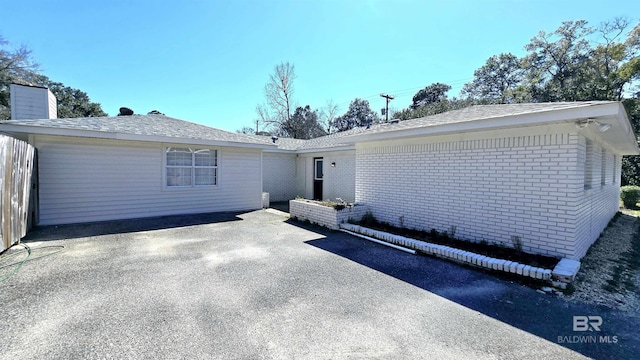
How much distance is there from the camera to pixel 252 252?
17.0 ft

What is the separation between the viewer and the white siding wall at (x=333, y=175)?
1190 cm

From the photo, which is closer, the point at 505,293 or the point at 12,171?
the point at 505,293

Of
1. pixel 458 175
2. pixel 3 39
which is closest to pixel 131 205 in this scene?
pixel 458 175

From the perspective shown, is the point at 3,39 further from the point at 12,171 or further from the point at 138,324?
the point at 138,324

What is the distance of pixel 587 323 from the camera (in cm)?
287

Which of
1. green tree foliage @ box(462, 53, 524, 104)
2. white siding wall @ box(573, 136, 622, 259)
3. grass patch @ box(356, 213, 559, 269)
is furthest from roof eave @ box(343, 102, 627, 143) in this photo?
green tree foliage @ box(462, 53, 524, 104)

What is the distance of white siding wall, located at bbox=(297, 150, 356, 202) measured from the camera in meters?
11.9

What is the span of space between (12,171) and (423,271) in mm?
7558

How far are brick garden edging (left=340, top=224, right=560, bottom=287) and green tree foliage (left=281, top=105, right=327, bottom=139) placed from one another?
24438mm

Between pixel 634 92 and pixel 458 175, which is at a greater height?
pixel 634 92

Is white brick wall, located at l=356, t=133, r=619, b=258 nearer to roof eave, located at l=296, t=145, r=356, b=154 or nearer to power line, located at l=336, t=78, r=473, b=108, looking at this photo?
roof eave, located at l=296, t=145, r=356, b=154

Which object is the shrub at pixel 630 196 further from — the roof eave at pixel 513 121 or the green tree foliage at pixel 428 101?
the green tree foliage at pixel 428 101

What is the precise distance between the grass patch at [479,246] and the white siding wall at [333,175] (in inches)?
192

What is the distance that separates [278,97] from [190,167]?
70.2 ft
